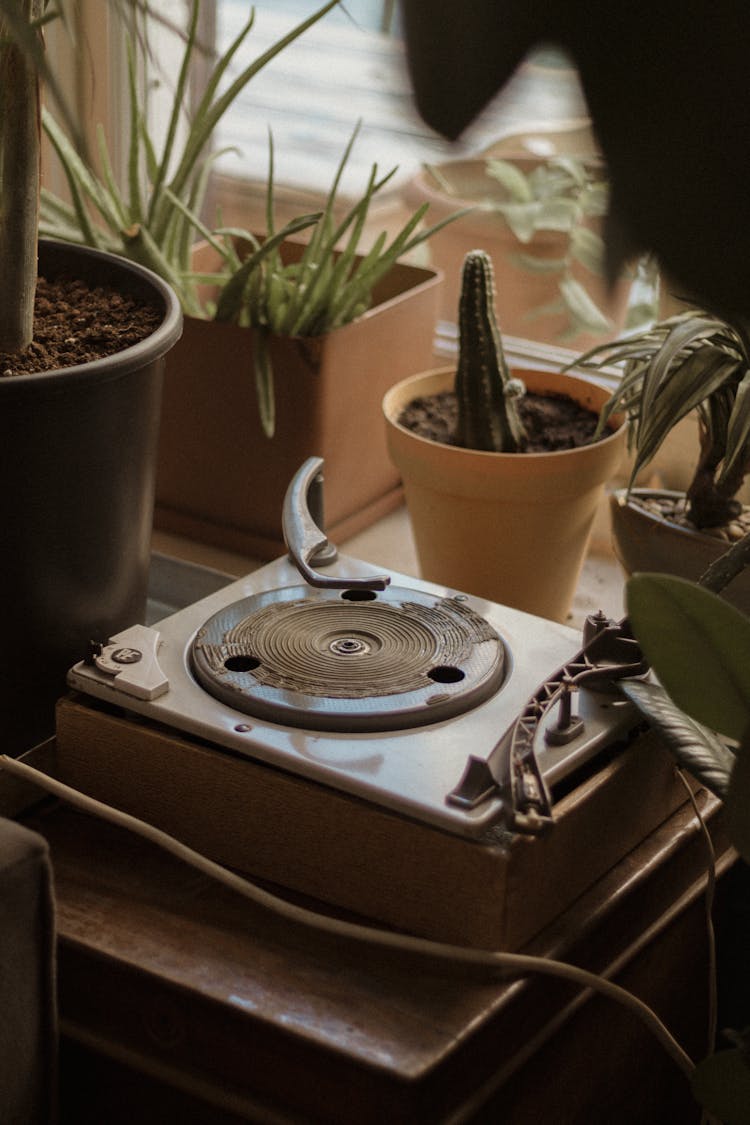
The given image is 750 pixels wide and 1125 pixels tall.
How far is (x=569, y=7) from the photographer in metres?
0.18

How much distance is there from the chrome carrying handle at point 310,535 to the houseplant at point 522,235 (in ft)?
0.83

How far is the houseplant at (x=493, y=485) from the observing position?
985 mm

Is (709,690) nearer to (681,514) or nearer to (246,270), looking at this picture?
(681,514)

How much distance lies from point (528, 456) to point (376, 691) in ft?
0.99

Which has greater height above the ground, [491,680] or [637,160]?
[637,160]

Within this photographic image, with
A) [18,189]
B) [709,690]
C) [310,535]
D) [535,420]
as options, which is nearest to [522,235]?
[535,420]

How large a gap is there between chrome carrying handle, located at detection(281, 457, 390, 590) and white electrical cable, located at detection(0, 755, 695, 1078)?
0.19 m

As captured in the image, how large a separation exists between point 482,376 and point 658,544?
7.3 inches

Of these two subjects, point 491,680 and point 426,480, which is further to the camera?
point 426,480

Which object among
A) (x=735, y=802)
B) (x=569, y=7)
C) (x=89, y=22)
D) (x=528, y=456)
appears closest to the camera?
(x=569, y=7)

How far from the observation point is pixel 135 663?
29.6 inches

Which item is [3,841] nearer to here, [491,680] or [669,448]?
[491,680]

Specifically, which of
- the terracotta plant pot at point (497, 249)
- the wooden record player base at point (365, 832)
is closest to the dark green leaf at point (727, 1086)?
the wooden record player base at point (365, 832)

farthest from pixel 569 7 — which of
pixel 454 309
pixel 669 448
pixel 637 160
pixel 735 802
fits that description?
pixel 454 309
